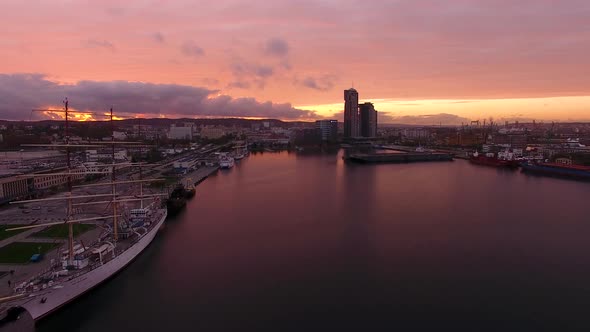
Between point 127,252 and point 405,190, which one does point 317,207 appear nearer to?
point 405,190

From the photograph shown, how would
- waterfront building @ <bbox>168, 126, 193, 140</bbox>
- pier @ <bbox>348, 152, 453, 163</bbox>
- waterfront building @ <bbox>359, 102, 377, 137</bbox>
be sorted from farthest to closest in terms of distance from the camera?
waterfront building @ <bbox>359, 102, 377, 137</bbox>
waterfront building @ <bbox>168, 126, 193, 140</bbox>
pier @ <bbox>348, 152, 453, 163</bbox>

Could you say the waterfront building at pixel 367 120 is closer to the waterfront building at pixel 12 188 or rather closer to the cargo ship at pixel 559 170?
the cargo ship at pixel 559 170

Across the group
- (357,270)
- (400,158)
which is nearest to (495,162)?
(400,158)

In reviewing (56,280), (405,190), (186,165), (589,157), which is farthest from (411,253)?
(589,157)

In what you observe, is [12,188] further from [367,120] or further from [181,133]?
[367,120]

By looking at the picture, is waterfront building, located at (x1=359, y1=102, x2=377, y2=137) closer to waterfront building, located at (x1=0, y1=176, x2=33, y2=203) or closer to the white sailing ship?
waterfront building, located at (x1=0, y1=176, x2=33, y2=203)

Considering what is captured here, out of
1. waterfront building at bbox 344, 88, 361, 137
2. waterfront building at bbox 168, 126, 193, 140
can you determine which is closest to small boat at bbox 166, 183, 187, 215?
waterfront building at bbox 168, 126, 193, 140
